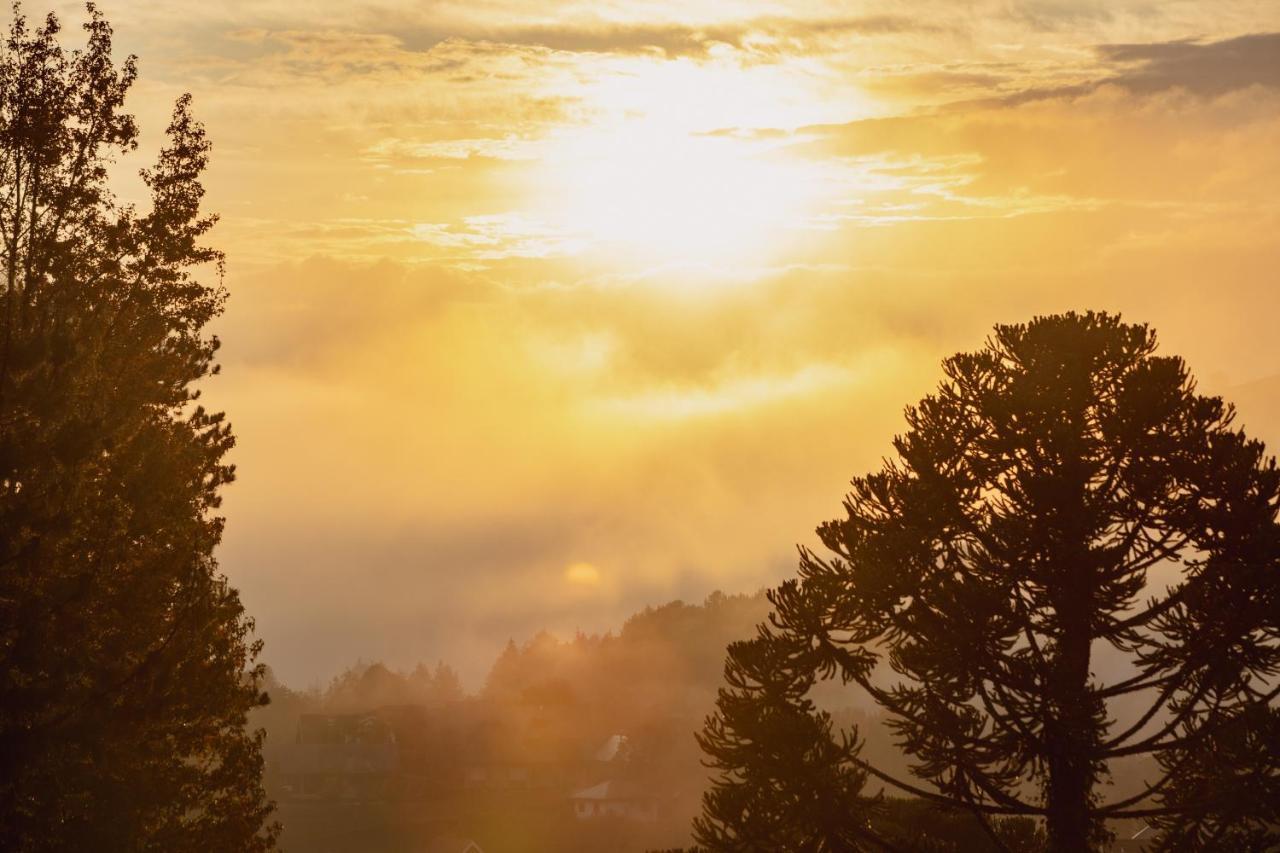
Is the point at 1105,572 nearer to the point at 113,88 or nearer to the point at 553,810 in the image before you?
the point at 113,88

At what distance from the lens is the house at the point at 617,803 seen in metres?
90.6

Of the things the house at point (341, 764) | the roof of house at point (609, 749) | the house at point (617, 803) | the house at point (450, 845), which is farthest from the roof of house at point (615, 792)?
the house at point (450, 845)

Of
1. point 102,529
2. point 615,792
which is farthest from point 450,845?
point 102,529

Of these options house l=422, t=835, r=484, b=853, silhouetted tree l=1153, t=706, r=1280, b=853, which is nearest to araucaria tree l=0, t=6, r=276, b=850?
silhouetted tree l=1153, t=706, r=1280, b=853

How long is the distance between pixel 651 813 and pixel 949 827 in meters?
70.4

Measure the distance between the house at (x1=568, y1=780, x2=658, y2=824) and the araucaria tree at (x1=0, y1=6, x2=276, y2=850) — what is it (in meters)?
64.4

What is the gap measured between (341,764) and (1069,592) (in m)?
80.9

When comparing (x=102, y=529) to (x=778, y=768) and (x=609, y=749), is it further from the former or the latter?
(x=609, y=749)

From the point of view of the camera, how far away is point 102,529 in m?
24.1

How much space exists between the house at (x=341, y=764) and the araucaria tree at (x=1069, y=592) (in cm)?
7590

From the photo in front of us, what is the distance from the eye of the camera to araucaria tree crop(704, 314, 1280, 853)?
Answer: 1852 cm

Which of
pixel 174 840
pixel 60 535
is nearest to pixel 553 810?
pixel 174 840

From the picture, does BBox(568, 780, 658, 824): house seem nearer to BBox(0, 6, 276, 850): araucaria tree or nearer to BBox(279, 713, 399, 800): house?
BBox(279, 713, 399, 800): house

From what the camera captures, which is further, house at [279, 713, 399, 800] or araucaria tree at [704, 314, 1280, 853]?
house at [279, 713, 399, 800]
